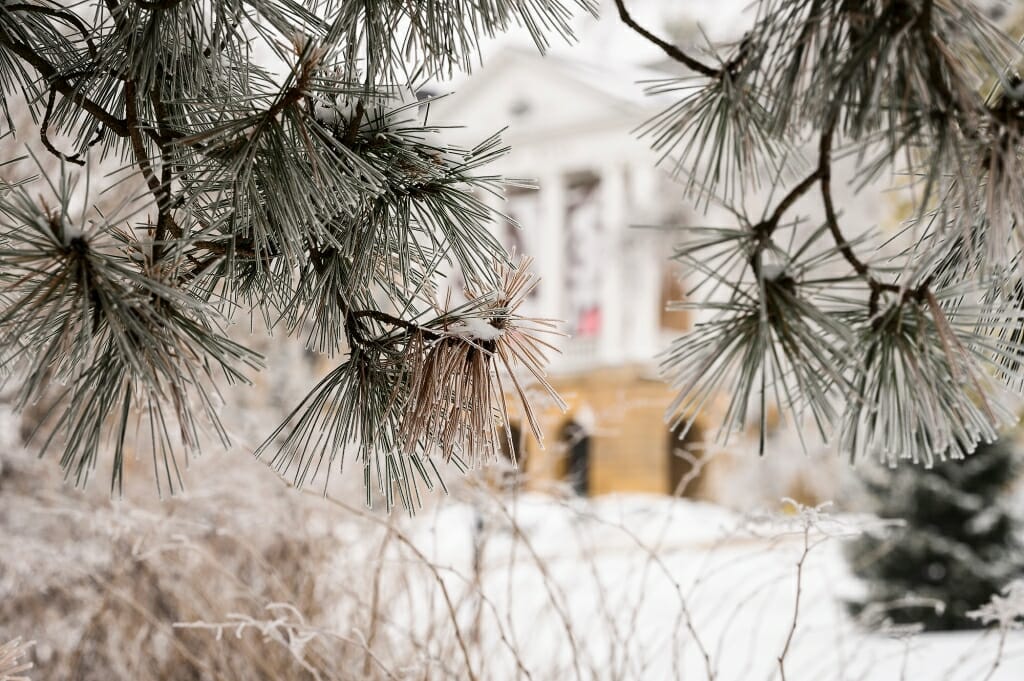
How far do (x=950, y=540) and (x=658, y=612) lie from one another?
5.50 feet

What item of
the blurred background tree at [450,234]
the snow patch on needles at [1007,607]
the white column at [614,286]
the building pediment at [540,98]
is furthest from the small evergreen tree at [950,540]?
the building pediment at [540,98]

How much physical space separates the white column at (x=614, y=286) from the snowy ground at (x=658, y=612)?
22.1 feet

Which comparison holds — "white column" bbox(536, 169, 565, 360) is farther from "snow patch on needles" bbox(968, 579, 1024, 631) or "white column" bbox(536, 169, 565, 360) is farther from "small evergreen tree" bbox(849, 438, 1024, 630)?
"snow patch on needles" bbox(968, 579, 1024, 631)

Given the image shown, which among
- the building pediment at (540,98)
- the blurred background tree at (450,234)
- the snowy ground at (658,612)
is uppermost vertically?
the building pediment at (540,98)

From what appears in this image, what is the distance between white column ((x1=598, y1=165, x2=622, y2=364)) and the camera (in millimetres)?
11156

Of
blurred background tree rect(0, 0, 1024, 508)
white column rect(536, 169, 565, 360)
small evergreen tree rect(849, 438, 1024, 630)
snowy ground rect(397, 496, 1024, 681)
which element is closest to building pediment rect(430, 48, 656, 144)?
white column rect(536, 169, 565, 360)

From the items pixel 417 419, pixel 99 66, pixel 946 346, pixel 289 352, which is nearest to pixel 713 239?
pixel 946 346

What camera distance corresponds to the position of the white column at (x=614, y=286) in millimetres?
11156

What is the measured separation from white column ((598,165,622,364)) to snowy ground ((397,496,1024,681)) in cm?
673

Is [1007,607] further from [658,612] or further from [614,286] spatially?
[614,286]

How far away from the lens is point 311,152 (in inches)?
27.8

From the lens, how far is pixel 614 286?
11.3 metres

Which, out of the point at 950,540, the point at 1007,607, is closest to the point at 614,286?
the point at 950,540

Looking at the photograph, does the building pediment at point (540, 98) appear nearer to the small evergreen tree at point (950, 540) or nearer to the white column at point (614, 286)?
the white column at point (614, 286)
